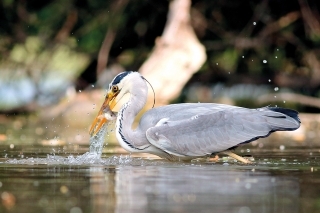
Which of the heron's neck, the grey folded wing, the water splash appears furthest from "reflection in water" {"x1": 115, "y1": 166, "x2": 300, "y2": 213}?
the water splash

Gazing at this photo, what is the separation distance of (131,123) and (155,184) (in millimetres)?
2718

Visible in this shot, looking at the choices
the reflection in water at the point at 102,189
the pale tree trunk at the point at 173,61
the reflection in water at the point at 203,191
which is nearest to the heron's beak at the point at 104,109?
the reflection in water at the point at 102,189

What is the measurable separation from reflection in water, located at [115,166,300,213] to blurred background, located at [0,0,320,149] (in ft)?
41.7

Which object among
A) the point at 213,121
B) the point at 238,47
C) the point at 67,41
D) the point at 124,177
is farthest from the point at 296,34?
the point at 124,177

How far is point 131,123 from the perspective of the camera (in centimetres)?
945

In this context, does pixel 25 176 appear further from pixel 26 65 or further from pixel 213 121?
pixel 26 65

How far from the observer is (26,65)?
21891mm

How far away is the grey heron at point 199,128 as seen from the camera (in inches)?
351

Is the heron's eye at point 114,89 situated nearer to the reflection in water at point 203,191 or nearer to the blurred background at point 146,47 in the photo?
the reflection in water at point 203,191

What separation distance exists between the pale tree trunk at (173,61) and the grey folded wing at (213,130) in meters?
9.10

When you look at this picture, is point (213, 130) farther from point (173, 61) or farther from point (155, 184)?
point (173, 61)

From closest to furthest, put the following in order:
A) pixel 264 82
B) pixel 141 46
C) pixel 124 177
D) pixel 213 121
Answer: pixel 124 177 < pixel 213 121 < pixel 264 82 < pixel 141 46

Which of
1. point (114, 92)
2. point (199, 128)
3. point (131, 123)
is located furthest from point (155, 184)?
point (114, 92)

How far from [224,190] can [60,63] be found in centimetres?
1733
